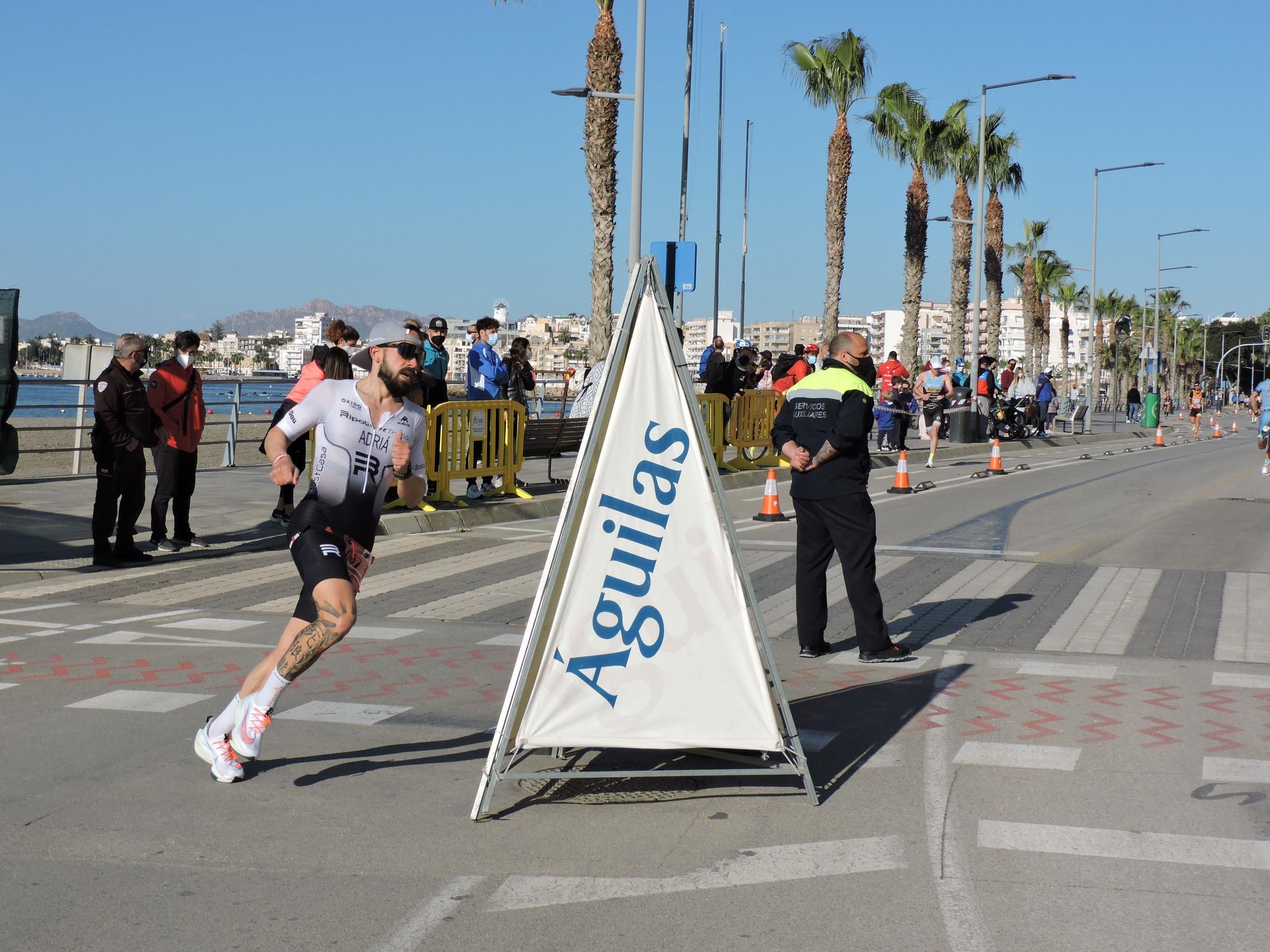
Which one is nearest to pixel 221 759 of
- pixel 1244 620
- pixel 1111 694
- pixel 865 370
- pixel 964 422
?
pixel 1111 694

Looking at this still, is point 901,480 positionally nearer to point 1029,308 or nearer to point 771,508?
point 771,508

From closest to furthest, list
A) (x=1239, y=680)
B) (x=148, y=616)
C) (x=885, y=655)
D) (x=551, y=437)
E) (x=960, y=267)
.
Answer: (x=1239, y=680)
(x=885, y=655)
(x=148, y=616)
(x=551, y=437)
(x=960, y=267)

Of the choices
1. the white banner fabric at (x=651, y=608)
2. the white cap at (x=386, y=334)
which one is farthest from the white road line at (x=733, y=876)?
the white cap at (x=386, y=334)

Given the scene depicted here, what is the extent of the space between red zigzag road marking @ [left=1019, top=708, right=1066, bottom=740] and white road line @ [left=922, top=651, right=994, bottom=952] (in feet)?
1.25

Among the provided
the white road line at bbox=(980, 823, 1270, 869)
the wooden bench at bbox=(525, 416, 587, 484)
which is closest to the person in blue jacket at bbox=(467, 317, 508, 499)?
the wooden bench at bbox=(525, 416, 587, 484)

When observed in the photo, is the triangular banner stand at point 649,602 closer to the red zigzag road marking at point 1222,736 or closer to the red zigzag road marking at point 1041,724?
the red zigzag road marking at point 1041,724

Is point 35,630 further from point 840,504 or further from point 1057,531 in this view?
point 1057,531

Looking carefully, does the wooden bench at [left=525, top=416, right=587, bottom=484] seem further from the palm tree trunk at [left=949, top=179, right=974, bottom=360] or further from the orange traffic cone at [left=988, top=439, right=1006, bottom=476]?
the palm tree trunk at [left=949, top=179, right=974, bottom=360]

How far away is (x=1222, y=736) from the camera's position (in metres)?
6.61

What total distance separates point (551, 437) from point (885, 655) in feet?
33.1

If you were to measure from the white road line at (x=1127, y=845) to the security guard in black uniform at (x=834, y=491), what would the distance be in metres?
2.99

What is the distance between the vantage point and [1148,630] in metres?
9.54

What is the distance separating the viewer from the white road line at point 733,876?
4.41 meters

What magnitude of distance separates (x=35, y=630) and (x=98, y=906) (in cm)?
527
